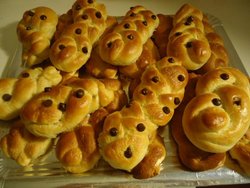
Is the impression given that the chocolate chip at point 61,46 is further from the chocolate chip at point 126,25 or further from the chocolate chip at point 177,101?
the chocolate chip at point 177,101

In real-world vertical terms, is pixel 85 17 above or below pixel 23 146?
above

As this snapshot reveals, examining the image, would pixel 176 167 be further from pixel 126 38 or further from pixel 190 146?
pixel 126 38

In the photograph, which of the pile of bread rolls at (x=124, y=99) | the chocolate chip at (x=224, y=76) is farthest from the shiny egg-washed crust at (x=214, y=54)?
the chocolate chip at (x=224, y=76)

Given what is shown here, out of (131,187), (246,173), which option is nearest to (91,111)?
(131,187)

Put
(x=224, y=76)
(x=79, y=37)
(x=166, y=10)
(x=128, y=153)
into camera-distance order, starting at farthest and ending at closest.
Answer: (x=166, y=10) < (x=79, y=37) < (x=224, y=76) < (x=128, y=153)

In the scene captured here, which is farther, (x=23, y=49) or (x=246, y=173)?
(x=23, y=49)

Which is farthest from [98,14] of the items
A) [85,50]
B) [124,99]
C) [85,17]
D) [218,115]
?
[218,115]

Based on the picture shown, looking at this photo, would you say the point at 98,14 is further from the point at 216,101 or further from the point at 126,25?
the point at 216,101
